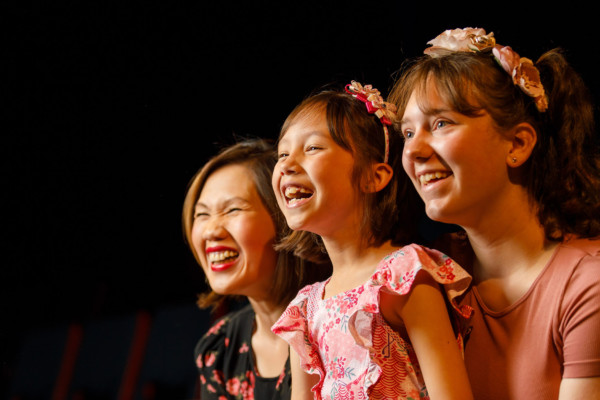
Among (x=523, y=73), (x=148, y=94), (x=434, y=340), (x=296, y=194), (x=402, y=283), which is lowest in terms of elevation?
(x=434, y=340)

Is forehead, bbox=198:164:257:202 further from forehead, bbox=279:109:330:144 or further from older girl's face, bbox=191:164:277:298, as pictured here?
forehead, bbox=279:109:330:144

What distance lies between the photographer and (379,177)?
152 centimetres

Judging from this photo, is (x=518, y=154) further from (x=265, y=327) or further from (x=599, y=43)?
(x=265, y=327)

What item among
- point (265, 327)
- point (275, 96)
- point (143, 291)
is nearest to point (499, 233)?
point (265, 327)

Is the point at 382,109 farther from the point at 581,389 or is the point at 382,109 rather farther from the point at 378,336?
the point at 581,389

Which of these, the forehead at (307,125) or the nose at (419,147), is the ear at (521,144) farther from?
the forehead at (307,125)

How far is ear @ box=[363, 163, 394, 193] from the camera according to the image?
1511 mm

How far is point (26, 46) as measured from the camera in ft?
9.23

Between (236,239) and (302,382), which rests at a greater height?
(236,239)

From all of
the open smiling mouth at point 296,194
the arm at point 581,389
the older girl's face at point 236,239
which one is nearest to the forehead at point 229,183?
the older girl's face at point 236,239

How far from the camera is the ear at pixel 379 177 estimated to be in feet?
4.96

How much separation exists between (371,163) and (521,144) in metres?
0.34

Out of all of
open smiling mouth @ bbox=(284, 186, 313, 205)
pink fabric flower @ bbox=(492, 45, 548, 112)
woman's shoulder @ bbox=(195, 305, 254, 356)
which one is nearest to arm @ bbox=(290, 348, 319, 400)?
open smiling mouth @ bbox=(284, 186, 313, 205)

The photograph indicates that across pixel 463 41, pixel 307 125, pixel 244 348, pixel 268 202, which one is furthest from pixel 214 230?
pixel 463 41
